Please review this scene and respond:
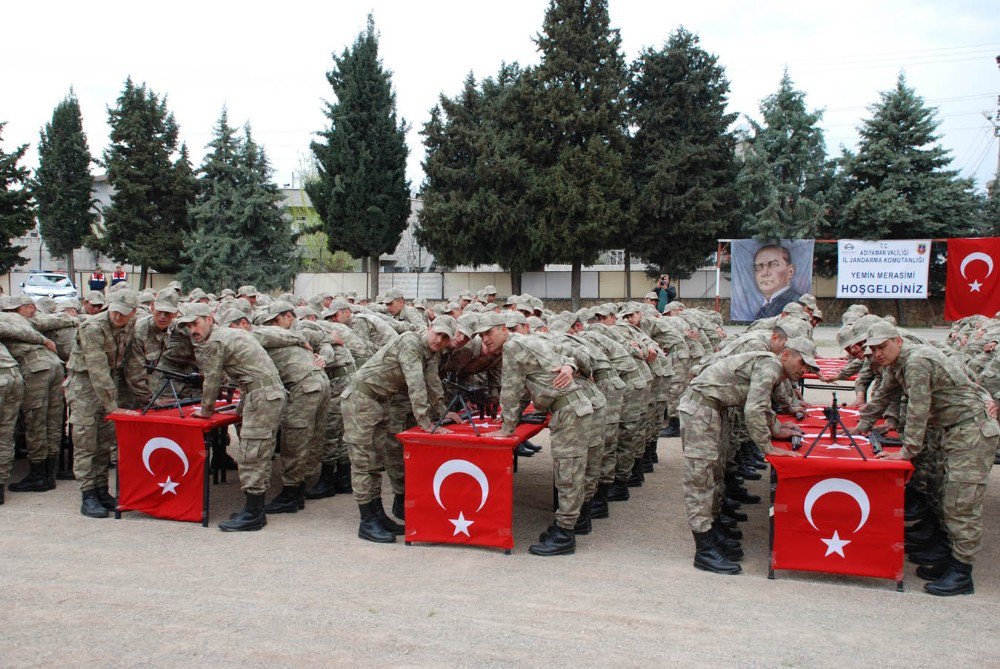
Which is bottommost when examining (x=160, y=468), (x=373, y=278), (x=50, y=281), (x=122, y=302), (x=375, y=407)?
(x=160, y=468)

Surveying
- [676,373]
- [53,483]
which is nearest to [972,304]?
[676,373]

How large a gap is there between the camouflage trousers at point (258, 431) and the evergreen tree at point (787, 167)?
22.9 meters

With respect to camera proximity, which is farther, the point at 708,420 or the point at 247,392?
the point at 247,392

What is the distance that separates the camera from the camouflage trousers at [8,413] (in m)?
7.43

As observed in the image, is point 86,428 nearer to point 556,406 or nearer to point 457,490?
point 457,490

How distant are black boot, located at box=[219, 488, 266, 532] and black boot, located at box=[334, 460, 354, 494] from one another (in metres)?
1.36

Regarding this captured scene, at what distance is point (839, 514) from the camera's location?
5449mm

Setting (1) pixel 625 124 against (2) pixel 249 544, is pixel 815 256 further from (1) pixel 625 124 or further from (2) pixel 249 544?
(2) pixel 249 544

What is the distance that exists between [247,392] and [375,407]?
113 cm

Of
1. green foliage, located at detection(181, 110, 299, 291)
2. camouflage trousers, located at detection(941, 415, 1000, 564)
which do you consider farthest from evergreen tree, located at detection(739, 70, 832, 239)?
camouflage trousers, located at detection(941, 415, 1000, 564)

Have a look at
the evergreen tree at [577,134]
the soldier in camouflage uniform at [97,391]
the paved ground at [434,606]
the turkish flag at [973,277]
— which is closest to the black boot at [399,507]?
the paved ground at [434,606]

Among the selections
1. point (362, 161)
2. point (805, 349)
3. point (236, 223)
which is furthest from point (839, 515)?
point (236, 223)

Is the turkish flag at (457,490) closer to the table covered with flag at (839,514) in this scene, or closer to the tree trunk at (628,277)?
the table covered with flag at (839,514)

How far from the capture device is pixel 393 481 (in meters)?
7.14
